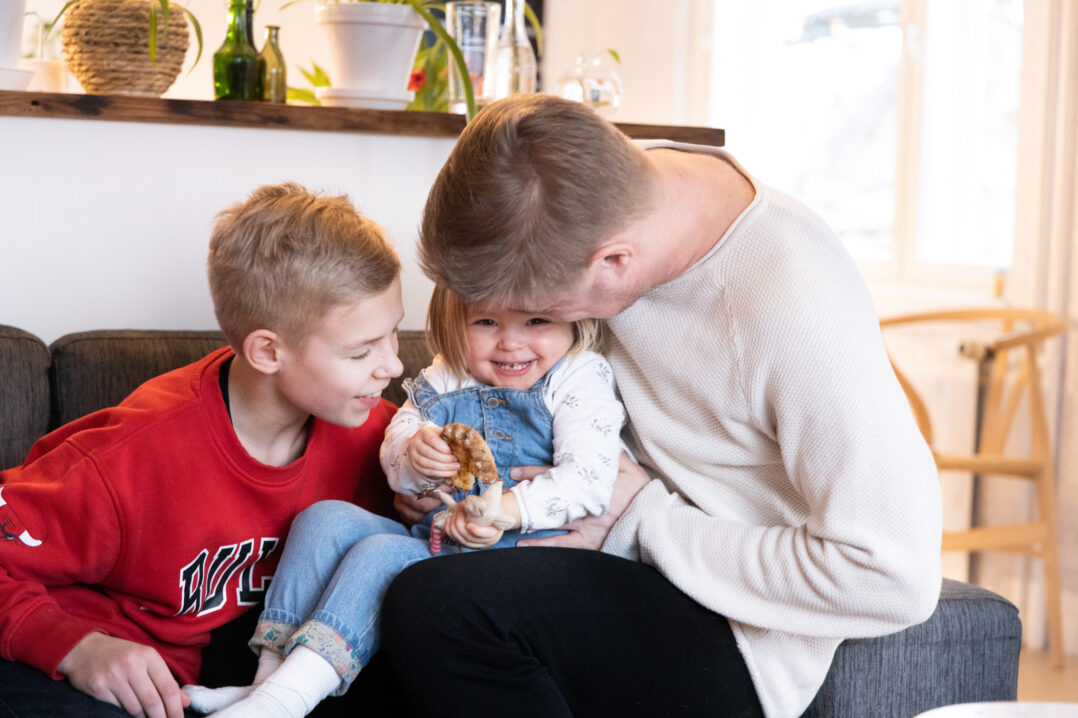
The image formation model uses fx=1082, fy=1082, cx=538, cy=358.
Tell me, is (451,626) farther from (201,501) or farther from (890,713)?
(890,713)

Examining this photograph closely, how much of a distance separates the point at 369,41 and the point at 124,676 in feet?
3.86

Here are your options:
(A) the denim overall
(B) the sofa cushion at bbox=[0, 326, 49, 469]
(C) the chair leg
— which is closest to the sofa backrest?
(B) the sofa cushion at bbox=[0, 326, 49, 469]

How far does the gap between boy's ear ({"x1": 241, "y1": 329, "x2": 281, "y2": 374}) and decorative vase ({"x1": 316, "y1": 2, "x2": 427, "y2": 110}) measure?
0.71m

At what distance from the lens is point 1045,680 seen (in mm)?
2672

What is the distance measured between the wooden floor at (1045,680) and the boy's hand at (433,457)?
174cm

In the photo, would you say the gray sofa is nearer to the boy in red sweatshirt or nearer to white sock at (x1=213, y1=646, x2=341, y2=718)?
the boy in red sweatshirt

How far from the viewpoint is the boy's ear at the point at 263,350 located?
1.35 m

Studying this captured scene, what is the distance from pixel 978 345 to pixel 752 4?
→ 1529 millimetres

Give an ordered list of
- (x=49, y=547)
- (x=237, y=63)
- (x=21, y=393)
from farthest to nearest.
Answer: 1. (x=237, y=63)
2. (x=21, y=393)
3. (x=49, y=547)

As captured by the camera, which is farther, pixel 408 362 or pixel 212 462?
pixel 408 362

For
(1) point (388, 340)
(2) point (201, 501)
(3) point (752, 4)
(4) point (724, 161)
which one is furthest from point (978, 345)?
(2) point (201, 501)

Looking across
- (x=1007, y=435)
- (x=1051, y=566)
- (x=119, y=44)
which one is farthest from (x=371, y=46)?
(x=1051, y=566)

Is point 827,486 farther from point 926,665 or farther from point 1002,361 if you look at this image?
point 1002,361

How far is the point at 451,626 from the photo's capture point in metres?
1.16
